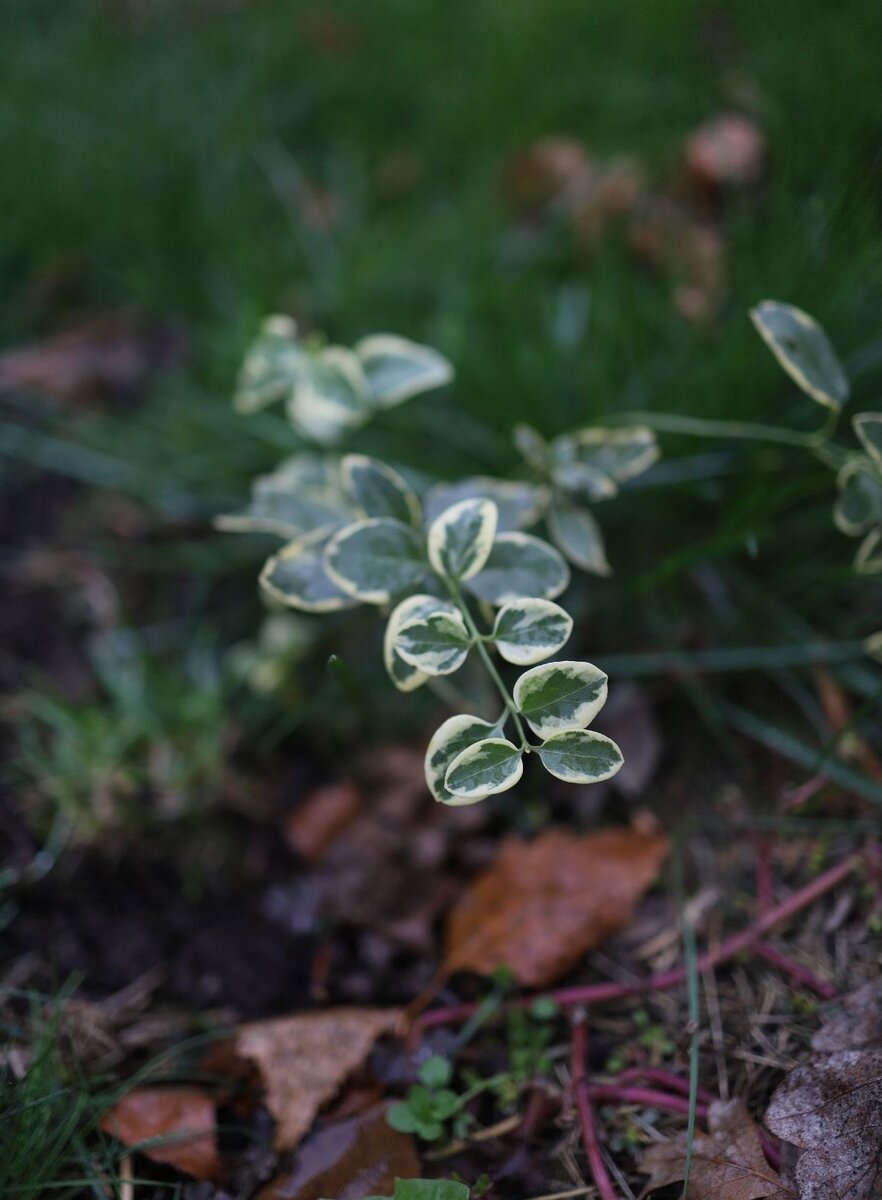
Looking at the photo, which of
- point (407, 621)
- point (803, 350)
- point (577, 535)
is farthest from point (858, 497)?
point (407, 621)

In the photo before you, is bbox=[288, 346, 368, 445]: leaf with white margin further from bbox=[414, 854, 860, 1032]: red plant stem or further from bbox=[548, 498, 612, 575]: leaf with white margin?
bbox=[414, 854, 860, 1032]: red plant stem

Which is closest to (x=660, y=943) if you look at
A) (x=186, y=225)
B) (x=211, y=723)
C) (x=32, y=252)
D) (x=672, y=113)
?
(x=211, y=723)

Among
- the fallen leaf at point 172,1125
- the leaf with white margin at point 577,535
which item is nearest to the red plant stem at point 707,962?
the fallen leaf at point 172,1125

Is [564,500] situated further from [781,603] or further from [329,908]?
[329,908]

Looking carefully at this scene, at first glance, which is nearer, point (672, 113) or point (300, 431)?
point (300, 431)

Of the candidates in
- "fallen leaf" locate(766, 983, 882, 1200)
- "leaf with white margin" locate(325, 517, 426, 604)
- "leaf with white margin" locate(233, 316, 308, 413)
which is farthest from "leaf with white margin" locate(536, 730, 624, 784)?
"leaf with white margin" locate(233, 316, 308, 413)

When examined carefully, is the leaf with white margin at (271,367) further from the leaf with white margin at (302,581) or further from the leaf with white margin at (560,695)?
the leaf with white margin at (560,695)
